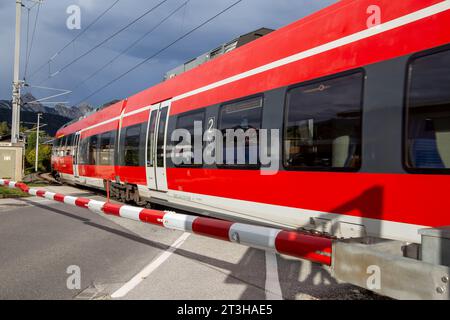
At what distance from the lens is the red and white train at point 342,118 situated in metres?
3.86

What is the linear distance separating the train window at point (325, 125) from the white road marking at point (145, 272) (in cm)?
236

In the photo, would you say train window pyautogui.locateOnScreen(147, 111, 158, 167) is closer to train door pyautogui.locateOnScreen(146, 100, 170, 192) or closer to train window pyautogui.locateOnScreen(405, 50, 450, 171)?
train door pyautogui.locateOnScreen(146, 100, 170, 192)

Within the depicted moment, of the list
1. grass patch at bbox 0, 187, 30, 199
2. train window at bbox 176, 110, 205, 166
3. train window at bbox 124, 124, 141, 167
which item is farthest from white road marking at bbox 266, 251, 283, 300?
grass patch at bbox 0, 187, 30, 199

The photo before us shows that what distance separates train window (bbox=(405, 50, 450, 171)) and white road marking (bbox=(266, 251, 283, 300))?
1.95 m

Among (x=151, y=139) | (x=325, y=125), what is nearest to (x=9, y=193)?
(x=151, y=139)

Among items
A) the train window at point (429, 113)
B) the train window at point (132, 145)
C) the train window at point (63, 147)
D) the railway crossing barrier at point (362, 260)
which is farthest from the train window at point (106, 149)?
the train window at point (429, 113)

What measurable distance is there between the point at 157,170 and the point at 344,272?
293 inches

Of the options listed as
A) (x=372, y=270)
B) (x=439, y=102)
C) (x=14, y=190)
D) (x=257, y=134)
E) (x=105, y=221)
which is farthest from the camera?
(x=14, y=190)

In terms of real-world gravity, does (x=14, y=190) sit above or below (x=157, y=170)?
below

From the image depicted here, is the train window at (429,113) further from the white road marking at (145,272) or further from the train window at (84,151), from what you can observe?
the train window at (84,151)

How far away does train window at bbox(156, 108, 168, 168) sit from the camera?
31.4ft
